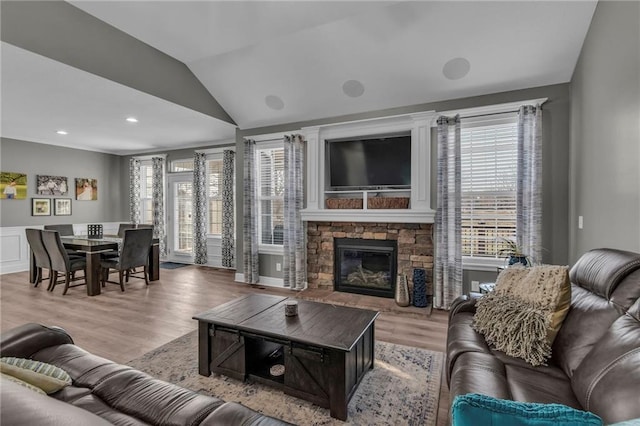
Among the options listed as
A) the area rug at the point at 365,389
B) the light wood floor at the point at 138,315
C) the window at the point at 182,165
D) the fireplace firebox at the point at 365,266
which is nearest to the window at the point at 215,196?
the window at the point at 182,165

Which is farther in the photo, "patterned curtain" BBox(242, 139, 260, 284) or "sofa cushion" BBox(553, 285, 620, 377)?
"patterned curtain" BBox(242, 139, 260, 284)

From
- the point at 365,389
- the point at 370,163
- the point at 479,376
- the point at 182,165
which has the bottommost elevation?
the point at 365,389

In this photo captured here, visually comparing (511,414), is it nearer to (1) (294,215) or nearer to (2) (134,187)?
(1) (294,215)

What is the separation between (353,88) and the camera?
12.7 ft

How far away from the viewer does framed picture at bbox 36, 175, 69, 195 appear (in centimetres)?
627

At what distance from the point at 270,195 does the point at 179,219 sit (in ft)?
10.4

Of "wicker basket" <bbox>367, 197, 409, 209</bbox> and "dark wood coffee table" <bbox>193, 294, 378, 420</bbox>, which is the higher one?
"wicker basket" <bbox>367, 197, 409, 209</bbox>

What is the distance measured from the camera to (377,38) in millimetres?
3186

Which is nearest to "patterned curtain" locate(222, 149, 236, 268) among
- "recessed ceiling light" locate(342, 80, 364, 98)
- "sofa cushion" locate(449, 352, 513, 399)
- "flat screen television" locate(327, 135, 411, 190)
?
"flat screen television" locate(327, 135, 411, 190)

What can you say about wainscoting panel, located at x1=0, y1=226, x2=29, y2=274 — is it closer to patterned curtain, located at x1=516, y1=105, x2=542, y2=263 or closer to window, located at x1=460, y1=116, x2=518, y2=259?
window, located at x1=460, y1=116, x2=518, y2=259

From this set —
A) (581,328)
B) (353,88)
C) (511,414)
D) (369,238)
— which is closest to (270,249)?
(369,238)

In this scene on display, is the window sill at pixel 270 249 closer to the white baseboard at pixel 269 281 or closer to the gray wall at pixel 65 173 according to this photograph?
the white baseboard at pixel 269 281

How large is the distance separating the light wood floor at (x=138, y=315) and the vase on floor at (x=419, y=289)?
0.20 metres

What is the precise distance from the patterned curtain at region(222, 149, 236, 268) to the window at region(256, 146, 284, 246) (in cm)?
115
